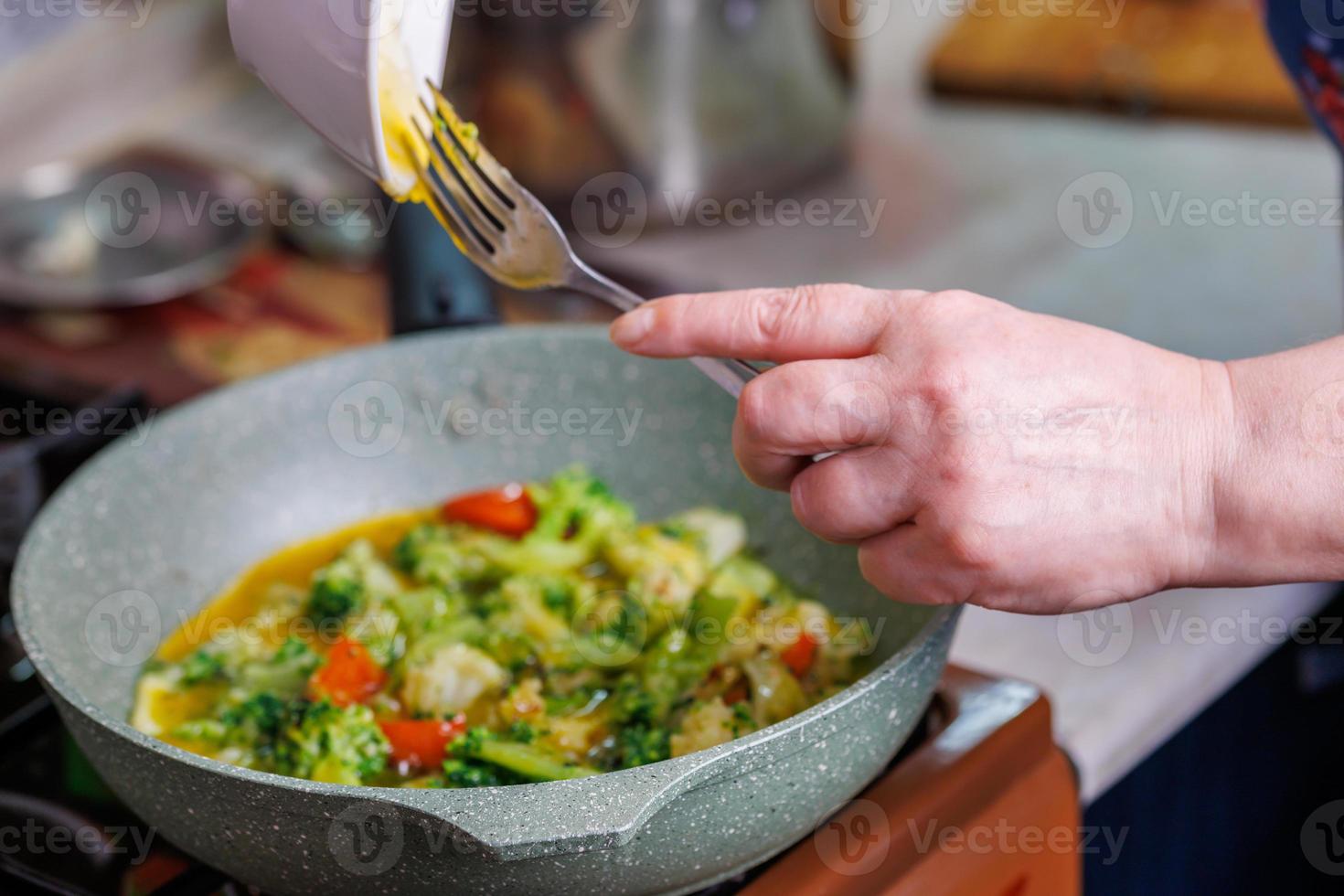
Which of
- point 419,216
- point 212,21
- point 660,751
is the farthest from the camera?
point 212,21

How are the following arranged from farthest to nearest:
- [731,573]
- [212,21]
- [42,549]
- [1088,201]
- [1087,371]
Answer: [212,21], [1088,201], [731,573], [42,549], [1087,371]

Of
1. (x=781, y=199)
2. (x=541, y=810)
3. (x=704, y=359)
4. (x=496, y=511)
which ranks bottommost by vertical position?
(x=781, y=199)

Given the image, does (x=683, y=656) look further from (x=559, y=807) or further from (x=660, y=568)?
(x=559, y=807)

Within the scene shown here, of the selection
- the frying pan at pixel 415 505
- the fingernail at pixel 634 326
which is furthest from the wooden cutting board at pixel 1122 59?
the fingernail at pixel 634 326

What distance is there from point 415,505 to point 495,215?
43 centimetres

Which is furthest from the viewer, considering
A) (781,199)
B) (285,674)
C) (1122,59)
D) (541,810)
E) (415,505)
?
(1122,59)

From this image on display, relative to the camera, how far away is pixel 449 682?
0.95 meters

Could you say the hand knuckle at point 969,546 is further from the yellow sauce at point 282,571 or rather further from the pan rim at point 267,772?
the yellow sauce at point 282,571

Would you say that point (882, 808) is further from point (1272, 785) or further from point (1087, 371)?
point (1272, 785)

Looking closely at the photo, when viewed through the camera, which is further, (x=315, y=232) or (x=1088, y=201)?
(x=1088, y=201)

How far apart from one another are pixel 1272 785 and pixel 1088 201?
0.97 meters

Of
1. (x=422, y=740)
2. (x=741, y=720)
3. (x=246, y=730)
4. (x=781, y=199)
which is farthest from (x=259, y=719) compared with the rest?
(x=781, y=199)

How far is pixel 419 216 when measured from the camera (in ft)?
4.20

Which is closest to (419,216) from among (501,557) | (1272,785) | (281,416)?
(281,416)
